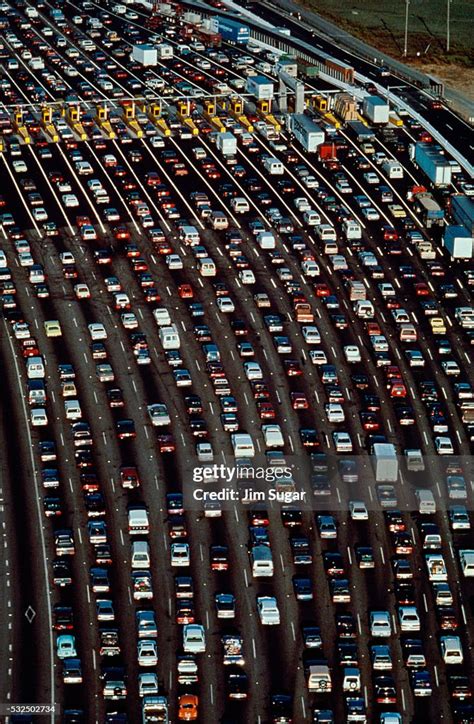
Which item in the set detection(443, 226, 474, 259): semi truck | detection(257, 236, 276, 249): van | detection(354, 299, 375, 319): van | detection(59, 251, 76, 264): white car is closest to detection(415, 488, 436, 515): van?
detection(354, 299, 375, 319): van

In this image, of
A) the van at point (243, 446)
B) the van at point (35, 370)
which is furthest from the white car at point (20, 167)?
the van at point (243, 446)

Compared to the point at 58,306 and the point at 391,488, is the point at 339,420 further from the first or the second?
the point at 58,306

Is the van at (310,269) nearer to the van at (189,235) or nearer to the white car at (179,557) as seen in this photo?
the van at (189,235)

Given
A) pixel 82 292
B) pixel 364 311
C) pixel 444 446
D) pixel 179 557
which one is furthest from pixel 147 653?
pixel 82 292

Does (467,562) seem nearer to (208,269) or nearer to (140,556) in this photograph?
(140,556)

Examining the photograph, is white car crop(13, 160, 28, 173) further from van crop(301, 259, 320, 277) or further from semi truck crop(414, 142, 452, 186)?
semi truck crop(414, 142, 452, 186)
